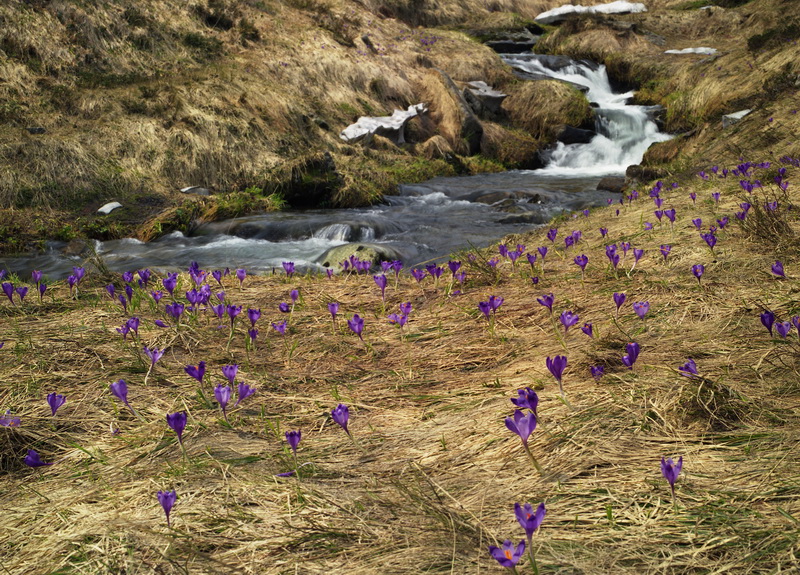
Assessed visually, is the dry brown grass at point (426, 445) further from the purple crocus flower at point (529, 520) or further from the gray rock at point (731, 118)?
the gray rock at point (731, 118)

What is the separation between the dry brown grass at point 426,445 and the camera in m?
1.18

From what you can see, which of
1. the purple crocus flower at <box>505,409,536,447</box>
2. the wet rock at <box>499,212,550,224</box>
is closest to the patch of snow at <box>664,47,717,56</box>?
the wet rock at <box>499,212,550,224</box>

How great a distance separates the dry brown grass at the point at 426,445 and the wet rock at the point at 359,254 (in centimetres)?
304

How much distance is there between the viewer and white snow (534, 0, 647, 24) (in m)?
25.3

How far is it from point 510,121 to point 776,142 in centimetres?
999

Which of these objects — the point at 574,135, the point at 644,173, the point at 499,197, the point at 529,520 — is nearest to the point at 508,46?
the point at 574,135

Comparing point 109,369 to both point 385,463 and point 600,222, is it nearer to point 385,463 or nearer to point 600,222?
point 385,463

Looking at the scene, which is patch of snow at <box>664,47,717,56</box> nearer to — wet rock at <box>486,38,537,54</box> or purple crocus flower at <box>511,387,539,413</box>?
wet rock at <box>486,38,537,54</box>

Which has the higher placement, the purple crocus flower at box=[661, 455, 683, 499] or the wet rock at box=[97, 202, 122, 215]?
the purple crocus flower at box=[661, 455, 683, 499]

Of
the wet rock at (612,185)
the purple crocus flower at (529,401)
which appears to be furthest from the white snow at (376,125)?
the purple crocus flower at (529,401)

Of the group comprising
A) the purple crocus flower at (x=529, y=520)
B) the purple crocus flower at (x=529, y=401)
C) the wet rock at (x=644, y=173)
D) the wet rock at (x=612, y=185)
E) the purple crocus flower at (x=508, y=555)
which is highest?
the purple crocus flower at (x=529, y=520)

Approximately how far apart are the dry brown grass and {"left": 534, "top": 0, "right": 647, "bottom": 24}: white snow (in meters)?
25.8

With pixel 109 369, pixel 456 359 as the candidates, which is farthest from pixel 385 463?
pixel 109 369

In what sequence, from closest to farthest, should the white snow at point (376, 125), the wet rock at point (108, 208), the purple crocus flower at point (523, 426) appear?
the purple crocus flower at point (523, 426) → the wet rock at point (108, 208) → the white snow at point (376, 125)
